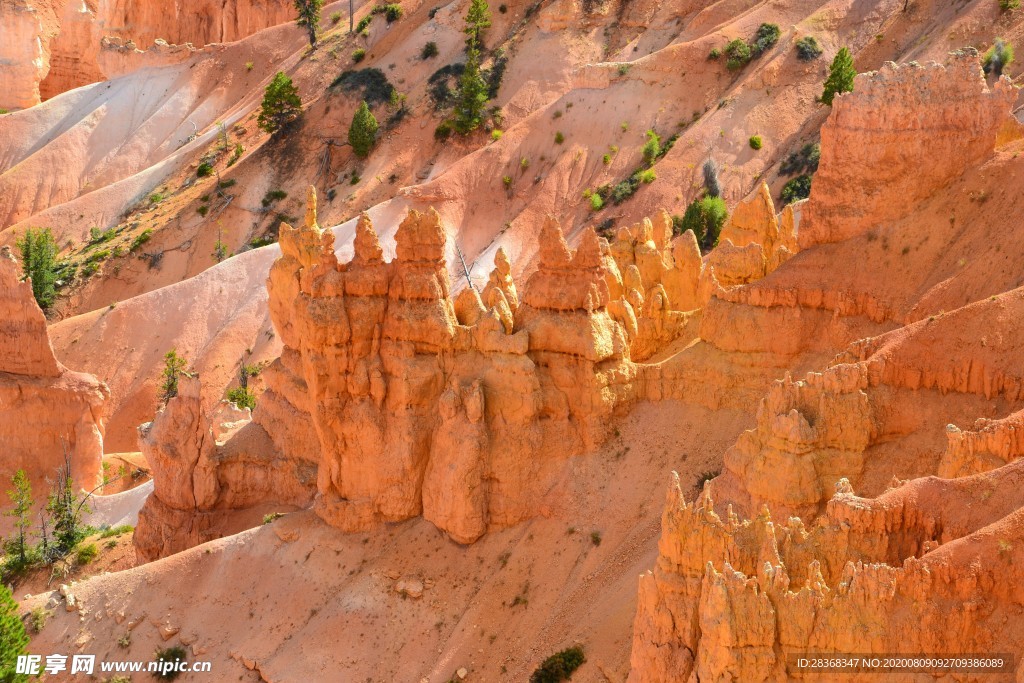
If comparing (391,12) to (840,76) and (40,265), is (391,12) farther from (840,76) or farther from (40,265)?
(840,76)

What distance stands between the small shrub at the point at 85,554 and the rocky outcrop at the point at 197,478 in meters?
2.28

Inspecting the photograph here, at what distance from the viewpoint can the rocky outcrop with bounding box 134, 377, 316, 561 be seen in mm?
40906

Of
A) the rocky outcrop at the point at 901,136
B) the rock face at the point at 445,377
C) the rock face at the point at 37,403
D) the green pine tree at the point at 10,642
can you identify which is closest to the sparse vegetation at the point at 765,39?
the rock face at the point at 445,377

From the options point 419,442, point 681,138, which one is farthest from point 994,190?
point 681,138

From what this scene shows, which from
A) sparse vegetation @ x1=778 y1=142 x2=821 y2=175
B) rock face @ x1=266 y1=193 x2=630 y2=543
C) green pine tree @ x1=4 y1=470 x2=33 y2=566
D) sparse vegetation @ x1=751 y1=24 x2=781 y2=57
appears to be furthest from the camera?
sparse vegetation @ x1=751 y1=24 x2=781 y2=57

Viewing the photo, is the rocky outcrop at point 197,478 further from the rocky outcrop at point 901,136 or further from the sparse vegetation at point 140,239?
the sparse vegetation at point 140,239

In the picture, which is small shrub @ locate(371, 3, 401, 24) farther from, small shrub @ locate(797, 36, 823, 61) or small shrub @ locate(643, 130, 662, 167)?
small shrub @ locate(797, 36, 823, 61)

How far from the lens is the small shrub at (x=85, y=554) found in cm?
4262

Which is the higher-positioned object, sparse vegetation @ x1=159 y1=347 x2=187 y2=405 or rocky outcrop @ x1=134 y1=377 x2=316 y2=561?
rocky outcrop @ x1=134 y1=377 x2=316 y2=561

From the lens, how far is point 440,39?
88688 millimetres

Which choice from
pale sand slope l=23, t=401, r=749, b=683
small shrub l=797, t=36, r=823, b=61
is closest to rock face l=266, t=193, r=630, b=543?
pale sand slope l=23, t=401, r=749, b=683

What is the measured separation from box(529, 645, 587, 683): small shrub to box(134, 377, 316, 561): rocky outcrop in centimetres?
1398

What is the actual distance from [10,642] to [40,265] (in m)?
50.6

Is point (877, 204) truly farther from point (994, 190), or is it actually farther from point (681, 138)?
point (681, 138)
